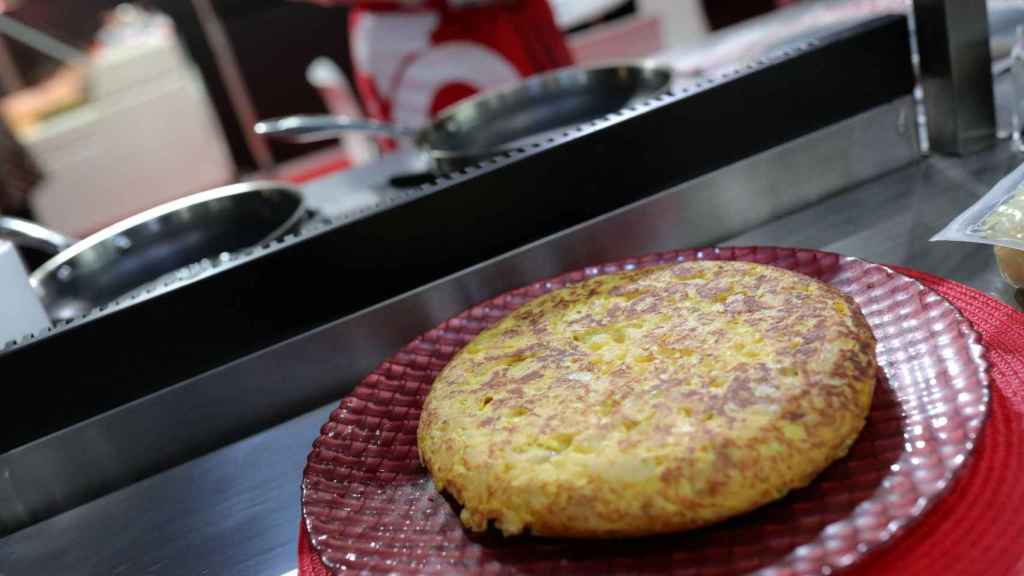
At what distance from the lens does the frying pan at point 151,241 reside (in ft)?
4.69

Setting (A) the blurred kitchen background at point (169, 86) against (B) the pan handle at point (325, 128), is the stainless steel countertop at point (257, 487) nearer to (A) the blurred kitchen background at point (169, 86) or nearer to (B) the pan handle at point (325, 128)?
(B) the pan handle at point (325, 128)

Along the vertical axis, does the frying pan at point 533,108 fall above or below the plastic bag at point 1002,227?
above

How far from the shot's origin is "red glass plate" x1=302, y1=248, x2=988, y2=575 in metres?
0.67

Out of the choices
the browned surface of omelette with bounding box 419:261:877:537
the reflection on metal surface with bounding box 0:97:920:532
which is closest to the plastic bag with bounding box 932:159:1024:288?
the browned surface of omelette with bounding box 419:261:877:537

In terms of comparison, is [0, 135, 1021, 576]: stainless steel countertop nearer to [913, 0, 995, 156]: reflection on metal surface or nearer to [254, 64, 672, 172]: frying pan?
[913, 0, 995, 156]: reflection on metal surface

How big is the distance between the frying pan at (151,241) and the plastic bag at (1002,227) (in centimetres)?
89

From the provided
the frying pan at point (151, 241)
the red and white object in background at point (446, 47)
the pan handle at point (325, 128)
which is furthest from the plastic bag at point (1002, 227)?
the red and white object in background at point (446, 47)

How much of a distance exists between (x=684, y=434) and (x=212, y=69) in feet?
16.1

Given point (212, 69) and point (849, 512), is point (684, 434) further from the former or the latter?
point (212, 69)

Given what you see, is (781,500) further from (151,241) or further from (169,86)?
(169,86)

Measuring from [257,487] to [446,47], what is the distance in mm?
2142

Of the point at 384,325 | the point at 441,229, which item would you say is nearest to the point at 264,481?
the point at 384,325

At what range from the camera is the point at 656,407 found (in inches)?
30.0

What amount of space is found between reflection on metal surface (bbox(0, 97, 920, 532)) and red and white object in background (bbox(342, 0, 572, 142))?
5.82 ft
